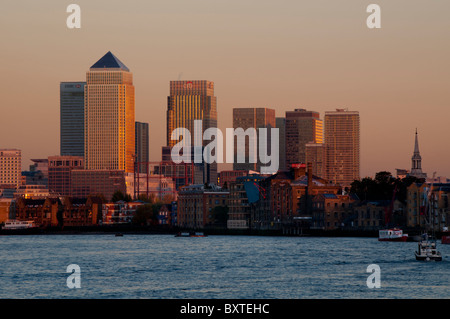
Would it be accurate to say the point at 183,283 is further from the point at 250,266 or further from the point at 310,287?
the point at 250,266

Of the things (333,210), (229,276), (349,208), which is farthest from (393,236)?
(229,276)

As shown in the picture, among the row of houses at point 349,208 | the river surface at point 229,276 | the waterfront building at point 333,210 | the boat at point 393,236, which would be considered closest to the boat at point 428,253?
the river surface at point 229,276

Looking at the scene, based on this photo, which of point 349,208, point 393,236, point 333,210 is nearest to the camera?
point 393,236

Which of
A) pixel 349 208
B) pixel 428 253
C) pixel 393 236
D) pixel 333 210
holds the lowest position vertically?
pixel 393 236

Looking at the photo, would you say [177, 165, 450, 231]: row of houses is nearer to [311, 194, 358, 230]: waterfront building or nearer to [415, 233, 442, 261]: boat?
[311, 194, 358, 230]: waterfront building

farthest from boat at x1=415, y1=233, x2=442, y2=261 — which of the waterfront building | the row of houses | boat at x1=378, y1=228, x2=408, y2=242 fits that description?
the waterfront building

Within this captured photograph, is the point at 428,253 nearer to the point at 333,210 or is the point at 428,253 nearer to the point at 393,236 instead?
the point at 393,236

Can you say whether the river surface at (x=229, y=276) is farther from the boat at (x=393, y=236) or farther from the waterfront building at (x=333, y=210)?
the waterfront building at (x=333, y=210)

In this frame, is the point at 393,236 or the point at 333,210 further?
the point at 333,210

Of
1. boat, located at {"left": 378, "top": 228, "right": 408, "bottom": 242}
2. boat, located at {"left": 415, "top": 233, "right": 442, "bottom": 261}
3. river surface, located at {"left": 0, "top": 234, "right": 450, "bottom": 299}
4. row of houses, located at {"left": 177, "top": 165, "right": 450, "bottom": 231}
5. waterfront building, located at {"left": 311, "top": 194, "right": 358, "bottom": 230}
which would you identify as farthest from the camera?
waterfront building, located at {"left": 311, "top": 194, "right": 358, "bottom": 230}
